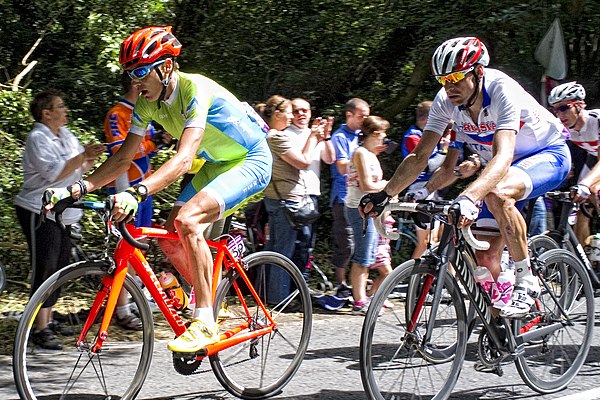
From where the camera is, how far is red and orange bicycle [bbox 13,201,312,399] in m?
4.80

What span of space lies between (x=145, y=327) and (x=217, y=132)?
4.14ft

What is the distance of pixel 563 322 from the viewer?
6.05m

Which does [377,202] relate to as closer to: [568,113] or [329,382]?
[329,382]

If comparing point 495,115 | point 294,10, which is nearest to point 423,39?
point 294,10

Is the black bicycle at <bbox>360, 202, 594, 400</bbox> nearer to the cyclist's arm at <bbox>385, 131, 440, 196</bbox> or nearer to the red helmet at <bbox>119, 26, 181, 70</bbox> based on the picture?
the cyclist's arm at <bbox>385, 131, 440, 196</bbox>

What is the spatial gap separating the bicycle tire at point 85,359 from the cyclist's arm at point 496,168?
1.90 metres

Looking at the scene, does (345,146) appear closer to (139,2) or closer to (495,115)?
(495,115)

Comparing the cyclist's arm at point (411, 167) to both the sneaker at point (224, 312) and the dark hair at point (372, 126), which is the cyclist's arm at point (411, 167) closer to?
the sneaker at point (224, 312)

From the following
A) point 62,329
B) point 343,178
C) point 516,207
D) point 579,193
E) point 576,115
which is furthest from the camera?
point 343,178

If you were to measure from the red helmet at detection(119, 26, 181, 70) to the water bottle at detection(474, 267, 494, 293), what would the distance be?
2.20 meters

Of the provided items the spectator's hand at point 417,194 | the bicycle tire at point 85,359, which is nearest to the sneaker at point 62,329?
the bicycle tire at point 85,359

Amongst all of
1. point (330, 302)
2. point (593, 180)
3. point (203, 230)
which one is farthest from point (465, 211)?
point (330, 302)

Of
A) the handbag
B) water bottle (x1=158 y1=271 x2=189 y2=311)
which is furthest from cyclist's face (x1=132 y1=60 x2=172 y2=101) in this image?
the handbag

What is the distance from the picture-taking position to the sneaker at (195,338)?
502 cm
